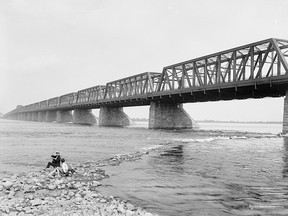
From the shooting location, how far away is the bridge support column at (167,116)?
265 ft

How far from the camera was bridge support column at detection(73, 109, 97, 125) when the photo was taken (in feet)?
473

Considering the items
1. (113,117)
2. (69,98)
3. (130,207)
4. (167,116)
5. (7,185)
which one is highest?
(69,98)

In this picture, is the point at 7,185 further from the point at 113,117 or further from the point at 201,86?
the point at 113,117

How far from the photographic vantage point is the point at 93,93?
138 m

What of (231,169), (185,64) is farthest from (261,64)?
(231,169)

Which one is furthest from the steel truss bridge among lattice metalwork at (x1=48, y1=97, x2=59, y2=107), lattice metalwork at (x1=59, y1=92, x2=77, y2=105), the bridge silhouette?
lattice metalwork at (x1=48, y1=97, x2=59, y2=107)

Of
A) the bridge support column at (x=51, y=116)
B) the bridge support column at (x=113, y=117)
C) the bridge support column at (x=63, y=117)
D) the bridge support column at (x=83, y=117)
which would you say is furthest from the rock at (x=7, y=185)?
the bridge support column at (x=51, y=116)

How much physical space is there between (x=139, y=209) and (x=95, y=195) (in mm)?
1906

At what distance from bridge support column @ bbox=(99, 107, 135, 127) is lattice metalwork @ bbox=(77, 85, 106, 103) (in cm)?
897

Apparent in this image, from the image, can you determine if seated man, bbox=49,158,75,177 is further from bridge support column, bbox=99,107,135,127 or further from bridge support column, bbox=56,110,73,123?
bridge support column, bbox=56,110,73,123

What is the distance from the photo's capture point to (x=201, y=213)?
8969 millimetres

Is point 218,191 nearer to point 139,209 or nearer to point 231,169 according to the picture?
point 139,209

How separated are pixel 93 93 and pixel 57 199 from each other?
428 ft

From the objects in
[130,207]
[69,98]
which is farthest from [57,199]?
[69,98]
